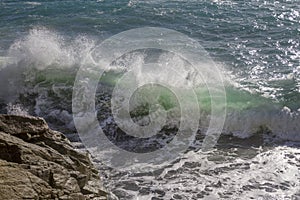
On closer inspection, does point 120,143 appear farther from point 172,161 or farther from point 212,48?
point 212,48

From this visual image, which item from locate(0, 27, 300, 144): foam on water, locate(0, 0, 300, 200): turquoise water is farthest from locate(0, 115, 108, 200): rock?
locate(0, 27, 300, 144): foam on water

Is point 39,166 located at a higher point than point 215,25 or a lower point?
lower

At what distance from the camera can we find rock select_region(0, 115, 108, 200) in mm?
4109

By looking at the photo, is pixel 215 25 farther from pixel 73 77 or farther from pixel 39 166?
pixel 39 166

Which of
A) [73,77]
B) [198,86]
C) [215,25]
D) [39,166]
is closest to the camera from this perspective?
[39,166]

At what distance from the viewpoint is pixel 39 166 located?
4438 millimetres

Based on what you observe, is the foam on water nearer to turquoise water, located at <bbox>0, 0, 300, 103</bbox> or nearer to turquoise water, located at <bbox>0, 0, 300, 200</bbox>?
turquoise water, located at <bbox>0, 0, 300, 200</bbox>

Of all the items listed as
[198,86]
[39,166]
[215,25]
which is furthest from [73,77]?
[39,166]

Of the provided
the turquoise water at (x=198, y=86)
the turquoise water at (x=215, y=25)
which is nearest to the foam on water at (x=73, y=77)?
the turquoise water at (x=198, y=86)

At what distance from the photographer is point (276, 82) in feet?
32.4

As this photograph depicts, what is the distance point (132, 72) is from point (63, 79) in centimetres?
168

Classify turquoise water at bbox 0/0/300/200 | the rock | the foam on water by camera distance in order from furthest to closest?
the foam on water, turquoise water at bbox 0/0/300/200, the rock

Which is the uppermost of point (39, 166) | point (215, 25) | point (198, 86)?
point (215, 25)

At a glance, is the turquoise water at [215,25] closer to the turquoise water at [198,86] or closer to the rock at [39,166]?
the turquoise water at [198,86]
